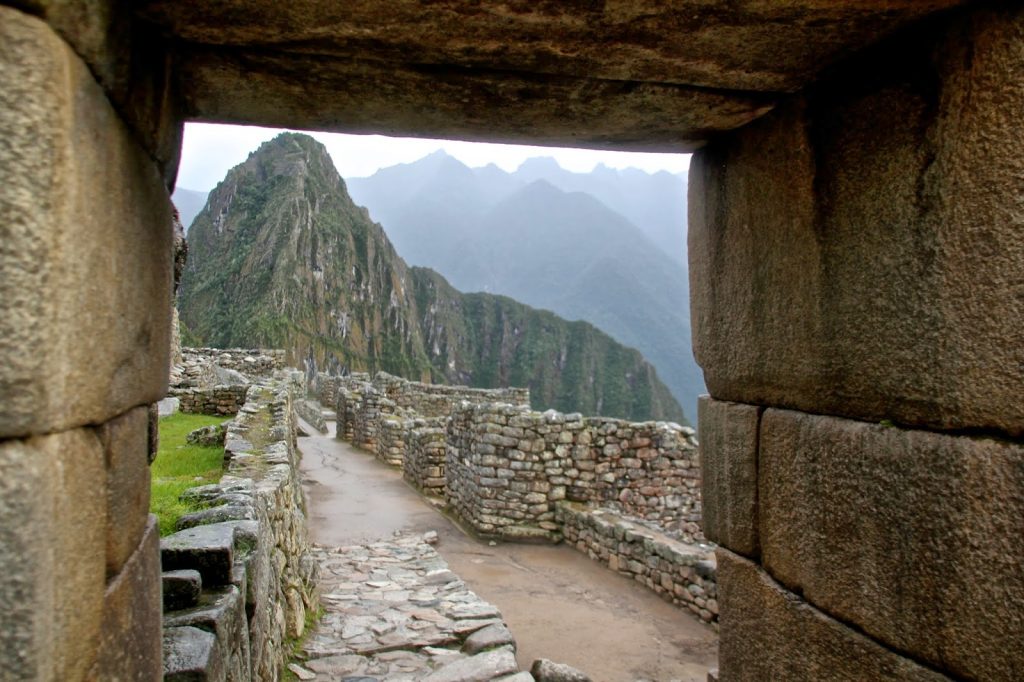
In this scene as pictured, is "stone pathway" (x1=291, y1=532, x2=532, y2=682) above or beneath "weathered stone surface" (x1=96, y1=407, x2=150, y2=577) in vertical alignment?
beneath

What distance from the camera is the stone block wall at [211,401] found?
56.7 ft

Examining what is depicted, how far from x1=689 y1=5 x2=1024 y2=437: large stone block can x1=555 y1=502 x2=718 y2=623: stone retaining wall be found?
4.62 metres

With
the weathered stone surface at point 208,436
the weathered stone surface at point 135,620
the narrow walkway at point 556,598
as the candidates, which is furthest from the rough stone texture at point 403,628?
the weathered stone surface at point 208,436

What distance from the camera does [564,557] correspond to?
10719 mm

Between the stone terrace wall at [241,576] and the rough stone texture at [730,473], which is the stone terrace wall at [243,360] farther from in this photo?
the rough stone texture at [730,473]

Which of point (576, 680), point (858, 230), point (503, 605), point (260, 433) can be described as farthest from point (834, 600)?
point (260, 433)

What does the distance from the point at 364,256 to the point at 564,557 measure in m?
104

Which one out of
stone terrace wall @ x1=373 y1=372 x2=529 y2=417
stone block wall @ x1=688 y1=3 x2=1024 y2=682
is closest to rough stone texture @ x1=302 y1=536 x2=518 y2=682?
stone block wall @ x1=688 y1=3 x2=1024 y2=682

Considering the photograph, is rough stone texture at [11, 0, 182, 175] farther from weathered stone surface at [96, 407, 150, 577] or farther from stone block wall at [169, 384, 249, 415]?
stone block wall at [169, 384, 249, 415]

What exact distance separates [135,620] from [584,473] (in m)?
10.2

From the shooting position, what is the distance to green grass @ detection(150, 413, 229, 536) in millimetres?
5086

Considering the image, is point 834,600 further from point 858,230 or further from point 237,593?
point 237,593

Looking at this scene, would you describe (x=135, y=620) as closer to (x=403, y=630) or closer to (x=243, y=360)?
(x=403, y=630)

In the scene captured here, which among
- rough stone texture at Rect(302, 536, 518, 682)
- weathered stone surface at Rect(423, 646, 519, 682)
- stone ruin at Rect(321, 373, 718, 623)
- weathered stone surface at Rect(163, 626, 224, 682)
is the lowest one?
rough stone texture at Rect(302, 536, 518, 682)
